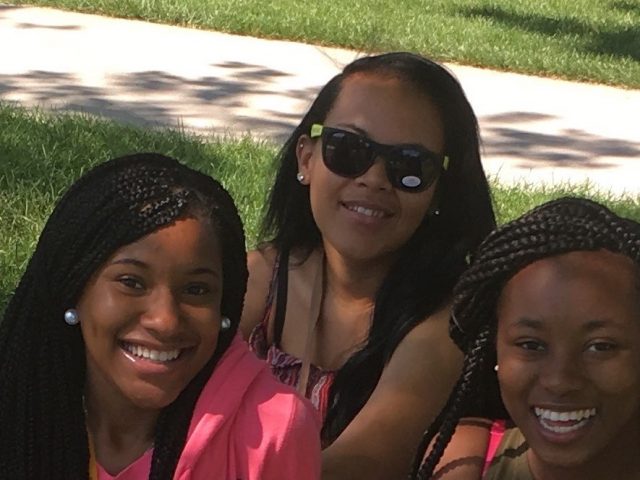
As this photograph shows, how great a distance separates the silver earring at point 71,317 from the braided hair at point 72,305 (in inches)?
0.6

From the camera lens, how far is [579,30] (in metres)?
10.1

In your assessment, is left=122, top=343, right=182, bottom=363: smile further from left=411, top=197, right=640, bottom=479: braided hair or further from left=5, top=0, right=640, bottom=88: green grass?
left=5, top=0, right=640, bottom=88: green grass

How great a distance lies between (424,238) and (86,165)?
264 cm

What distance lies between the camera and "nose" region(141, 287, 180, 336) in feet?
8.79

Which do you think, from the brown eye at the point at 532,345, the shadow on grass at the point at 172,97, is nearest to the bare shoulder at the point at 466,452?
the brown eye at the point at 532,345

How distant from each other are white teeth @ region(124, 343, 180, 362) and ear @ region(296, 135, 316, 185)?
3.22 feet

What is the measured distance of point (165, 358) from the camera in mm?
2730

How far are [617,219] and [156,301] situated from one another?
2.83ft

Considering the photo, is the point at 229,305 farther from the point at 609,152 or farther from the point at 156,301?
the point at 609,152

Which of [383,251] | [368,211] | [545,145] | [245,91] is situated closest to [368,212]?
[368,211]

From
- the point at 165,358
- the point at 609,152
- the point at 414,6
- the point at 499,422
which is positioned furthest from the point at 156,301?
the point at 414,6

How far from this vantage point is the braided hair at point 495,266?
267cm

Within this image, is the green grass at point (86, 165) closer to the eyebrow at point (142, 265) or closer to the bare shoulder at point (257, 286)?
the bare shoulder at point (257, 286)

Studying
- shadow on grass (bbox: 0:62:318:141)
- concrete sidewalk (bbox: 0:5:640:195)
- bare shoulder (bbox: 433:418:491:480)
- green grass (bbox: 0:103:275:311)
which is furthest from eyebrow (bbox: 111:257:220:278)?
shadow on grass (bbox: 0:62:318:141)
